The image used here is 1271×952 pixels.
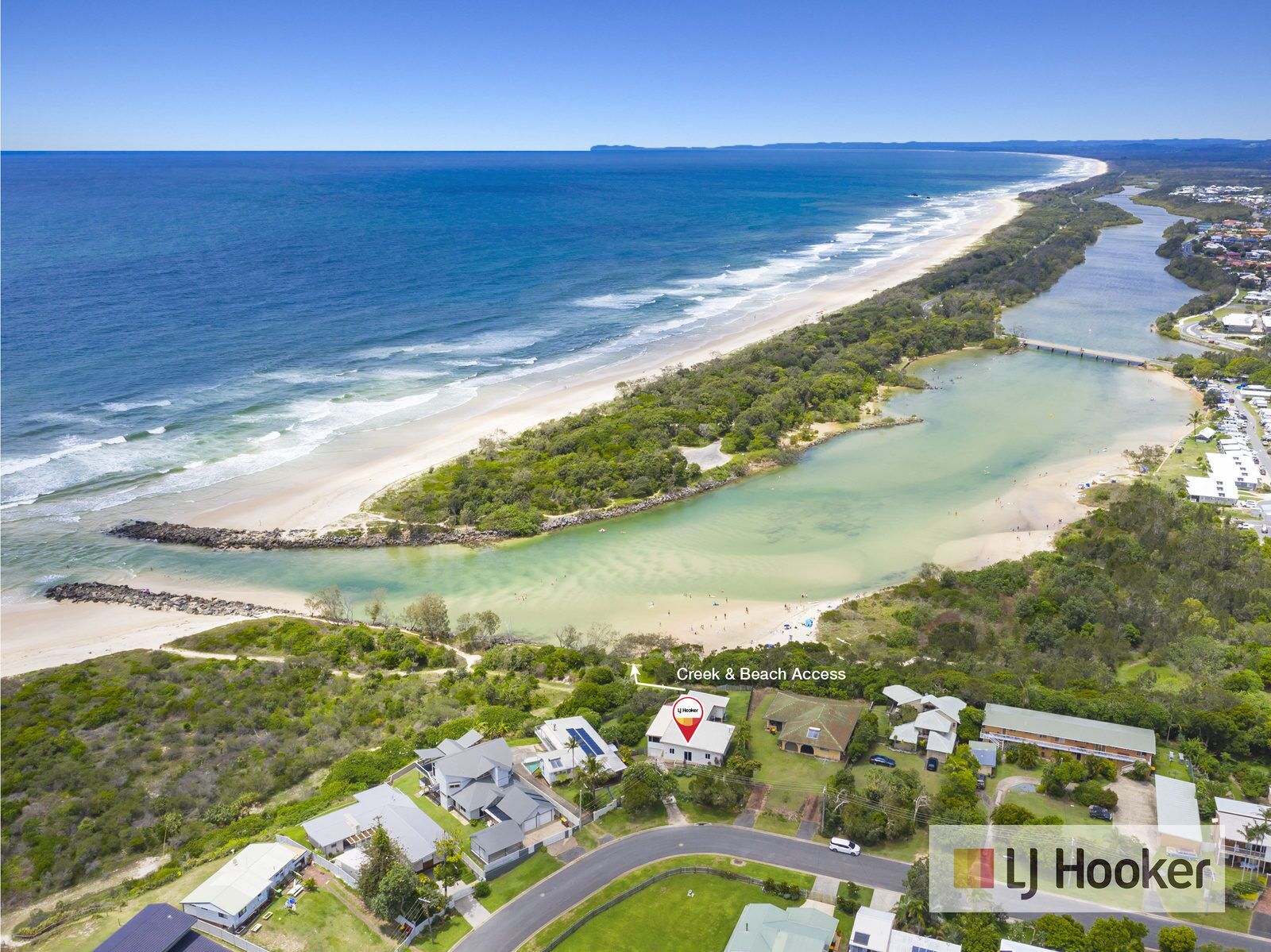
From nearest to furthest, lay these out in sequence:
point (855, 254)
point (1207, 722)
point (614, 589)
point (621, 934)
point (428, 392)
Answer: point (621, 934) → point (1207, 722) → point (614, 589) → point (428, 392) → point (855, 254)

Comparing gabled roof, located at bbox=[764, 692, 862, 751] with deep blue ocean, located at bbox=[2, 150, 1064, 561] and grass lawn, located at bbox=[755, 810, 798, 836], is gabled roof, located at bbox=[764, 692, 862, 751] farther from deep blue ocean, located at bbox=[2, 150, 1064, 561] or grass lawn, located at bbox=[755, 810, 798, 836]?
deep blue ocean, located at bbox=[2, 150, 1064, 561]

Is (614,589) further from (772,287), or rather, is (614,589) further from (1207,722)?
(772,287)

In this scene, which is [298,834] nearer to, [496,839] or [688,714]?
[496,839]

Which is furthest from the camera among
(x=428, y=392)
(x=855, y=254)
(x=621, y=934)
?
(x=855, y=254)

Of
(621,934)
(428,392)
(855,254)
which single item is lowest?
(621,934)

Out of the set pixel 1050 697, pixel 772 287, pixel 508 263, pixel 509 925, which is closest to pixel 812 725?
pixel 1050 697

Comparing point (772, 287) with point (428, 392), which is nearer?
point (428, 392)

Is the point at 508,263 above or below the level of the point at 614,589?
above
